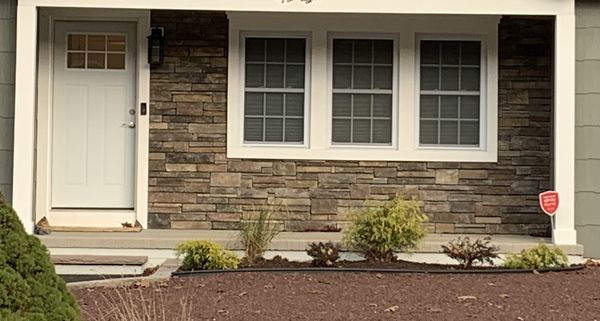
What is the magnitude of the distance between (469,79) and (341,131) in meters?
1.58

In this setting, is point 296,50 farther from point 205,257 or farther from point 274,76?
point 205,257

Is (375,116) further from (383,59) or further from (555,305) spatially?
(555,305)

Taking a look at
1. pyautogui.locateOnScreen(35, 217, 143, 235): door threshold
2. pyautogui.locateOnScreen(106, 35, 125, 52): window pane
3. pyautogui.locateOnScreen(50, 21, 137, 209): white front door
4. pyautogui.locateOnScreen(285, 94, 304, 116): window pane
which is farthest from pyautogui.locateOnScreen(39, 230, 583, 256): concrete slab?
pyautogui.locateOnScreen(106, 35, 125, 52): window pane

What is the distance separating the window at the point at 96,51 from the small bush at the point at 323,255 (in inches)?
137

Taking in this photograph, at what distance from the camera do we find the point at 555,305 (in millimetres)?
6582

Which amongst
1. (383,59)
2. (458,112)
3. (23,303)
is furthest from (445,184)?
(23,303)

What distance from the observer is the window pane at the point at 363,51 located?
10.3m

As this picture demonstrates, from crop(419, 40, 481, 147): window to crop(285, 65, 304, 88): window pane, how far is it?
137 centimetres

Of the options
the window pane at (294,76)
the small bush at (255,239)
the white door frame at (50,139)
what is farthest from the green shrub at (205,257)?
the window pane at (294,76)

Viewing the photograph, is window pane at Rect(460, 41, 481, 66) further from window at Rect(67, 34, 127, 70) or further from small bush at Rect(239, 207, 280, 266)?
window at Rect(67, 34, 127, 70)

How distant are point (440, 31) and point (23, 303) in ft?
23.9

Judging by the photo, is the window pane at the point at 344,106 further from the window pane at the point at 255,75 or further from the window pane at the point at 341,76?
the window pane at the point at 255,75

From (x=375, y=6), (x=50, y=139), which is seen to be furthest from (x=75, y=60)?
(x=375, y=6)

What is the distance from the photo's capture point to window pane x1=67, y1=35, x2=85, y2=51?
10344 millimetres
